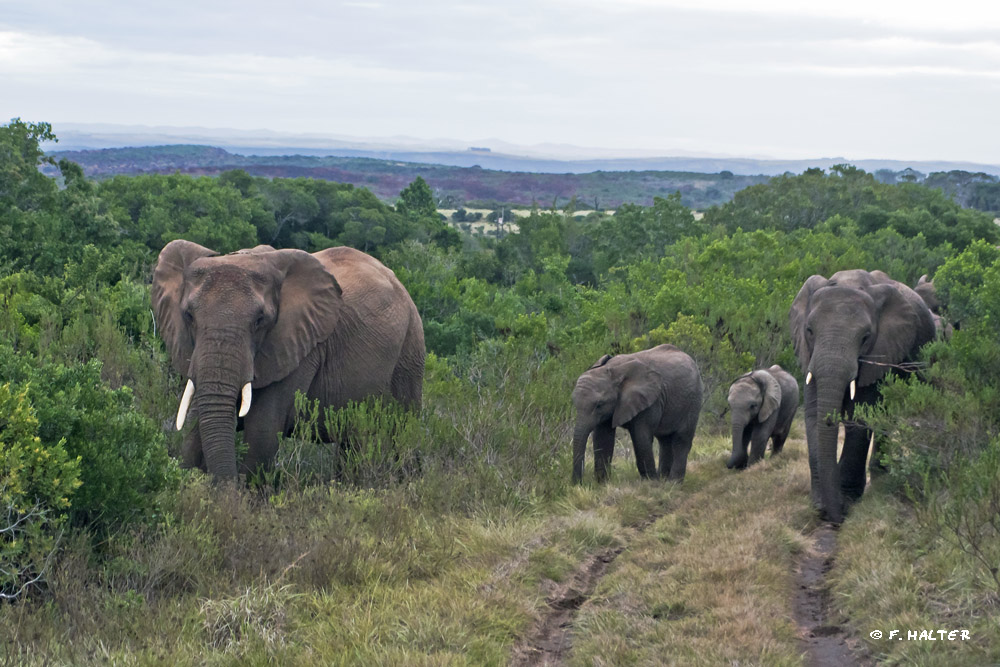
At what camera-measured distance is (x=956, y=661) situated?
6.17 m

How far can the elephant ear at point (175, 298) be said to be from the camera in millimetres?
9055

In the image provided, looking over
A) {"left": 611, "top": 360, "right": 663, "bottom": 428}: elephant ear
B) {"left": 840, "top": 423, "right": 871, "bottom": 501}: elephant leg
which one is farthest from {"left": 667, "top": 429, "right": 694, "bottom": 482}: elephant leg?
{"left": 840, "top": 423, "right": 871, "bottom": 501}: elephant leg

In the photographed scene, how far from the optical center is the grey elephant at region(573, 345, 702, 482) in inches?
478

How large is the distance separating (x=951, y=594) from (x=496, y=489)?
435 centimetres

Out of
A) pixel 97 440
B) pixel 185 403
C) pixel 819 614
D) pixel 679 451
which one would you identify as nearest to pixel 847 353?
pixel 819 614

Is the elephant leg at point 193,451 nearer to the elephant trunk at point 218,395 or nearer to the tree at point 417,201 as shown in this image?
the elephant trunk at point 218,395

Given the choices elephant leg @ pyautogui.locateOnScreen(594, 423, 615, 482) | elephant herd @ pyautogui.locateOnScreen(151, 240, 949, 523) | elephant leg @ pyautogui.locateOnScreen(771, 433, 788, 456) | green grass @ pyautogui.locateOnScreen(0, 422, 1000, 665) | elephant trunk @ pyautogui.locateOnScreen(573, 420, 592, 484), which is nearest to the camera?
green grass @ pyautogui.locateOnScreen(0, 422, 1000, 665)

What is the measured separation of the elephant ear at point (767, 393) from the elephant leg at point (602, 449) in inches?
107

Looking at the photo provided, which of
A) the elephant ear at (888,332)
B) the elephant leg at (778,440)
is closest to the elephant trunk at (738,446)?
the elephant leg at (778,440)

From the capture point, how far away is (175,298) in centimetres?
931

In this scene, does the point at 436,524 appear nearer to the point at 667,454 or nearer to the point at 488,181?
the point at 667,454

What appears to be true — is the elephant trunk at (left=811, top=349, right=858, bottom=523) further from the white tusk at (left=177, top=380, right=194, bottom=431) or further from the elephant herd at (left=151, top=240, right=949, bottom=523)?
the white tusk at (left=177, top=380, right=194, bottom=431)

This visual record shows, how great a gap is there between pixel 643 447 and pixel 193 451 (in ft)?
18.2

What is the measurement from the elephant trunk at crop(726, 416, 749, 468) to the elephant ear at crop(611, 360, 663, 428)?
1846 mm
